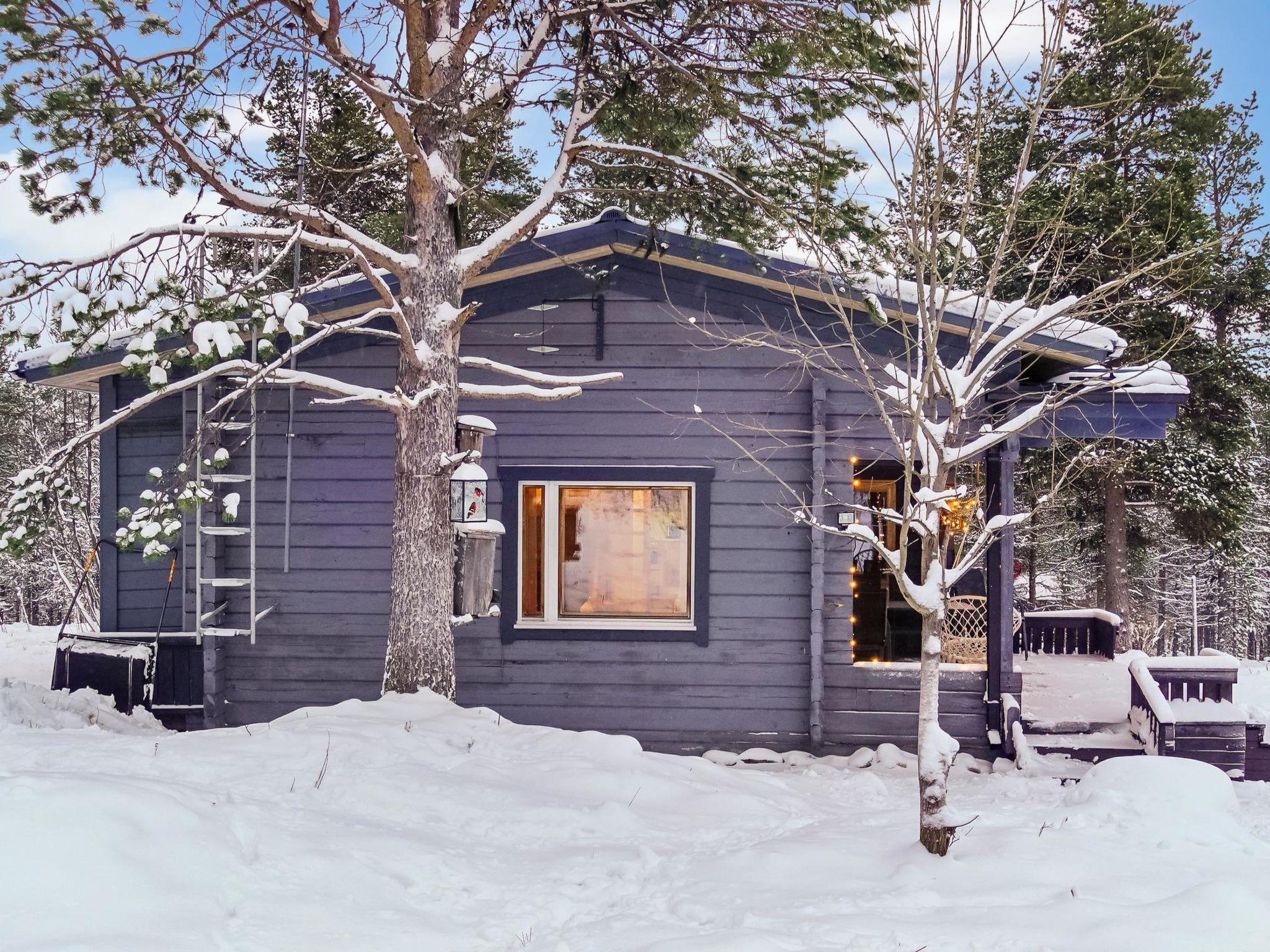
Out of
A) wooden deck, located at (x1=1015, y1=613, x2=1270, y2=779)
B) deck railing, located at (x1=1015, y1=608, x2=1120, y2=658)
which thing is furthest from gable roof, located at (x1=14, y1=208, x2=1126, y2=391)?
deck railing, located at (x1=1015, y1=608, x2=1120, y2=658)

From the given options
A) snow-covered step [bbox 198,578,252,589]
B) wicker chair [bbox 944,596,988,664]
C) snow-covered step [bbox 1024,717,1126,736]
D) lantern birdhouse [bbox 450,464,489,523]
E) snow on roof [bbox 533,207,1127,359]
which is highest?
snow on roof [bbox 533,207,1127,359]

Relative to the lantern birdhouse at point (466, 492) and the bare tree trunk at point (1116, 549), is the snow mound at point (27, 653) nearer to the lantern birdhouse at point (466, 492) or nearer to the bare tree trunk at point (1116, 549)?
the lantern birdhouse at point (466, 492)

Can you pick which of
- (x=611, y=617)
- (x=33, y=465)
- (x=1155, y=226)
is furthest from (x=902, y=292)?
(x=33, y=465)

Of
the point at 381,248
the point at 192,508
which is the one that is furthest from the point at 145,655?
the point at 381,248

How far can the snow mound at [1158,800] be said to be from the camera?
14.9 feet

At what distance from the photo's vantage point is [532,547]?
26.7 ft

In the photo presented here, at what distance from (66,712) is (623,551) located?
4427 millimetres

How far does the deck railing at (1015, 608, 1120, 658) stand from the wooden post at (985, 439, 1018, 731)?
4.56 meters

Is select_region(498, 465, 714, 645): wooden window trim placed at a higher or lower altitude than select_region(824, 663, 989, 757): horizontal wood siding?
higher

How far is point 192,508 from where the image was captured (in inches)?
231

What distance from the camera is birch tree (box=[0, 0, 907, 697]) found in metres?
5.67

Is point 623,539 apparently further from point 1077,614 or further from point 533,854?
point 1077,614

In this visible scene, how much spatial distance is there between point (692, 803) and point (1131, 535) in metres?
15.1

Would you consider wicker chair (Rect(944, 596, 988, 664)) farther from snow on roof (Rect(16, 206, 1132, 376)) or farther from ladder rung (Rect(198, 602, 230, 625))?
ladder rung (Rect(198, 602, 230, 625))
